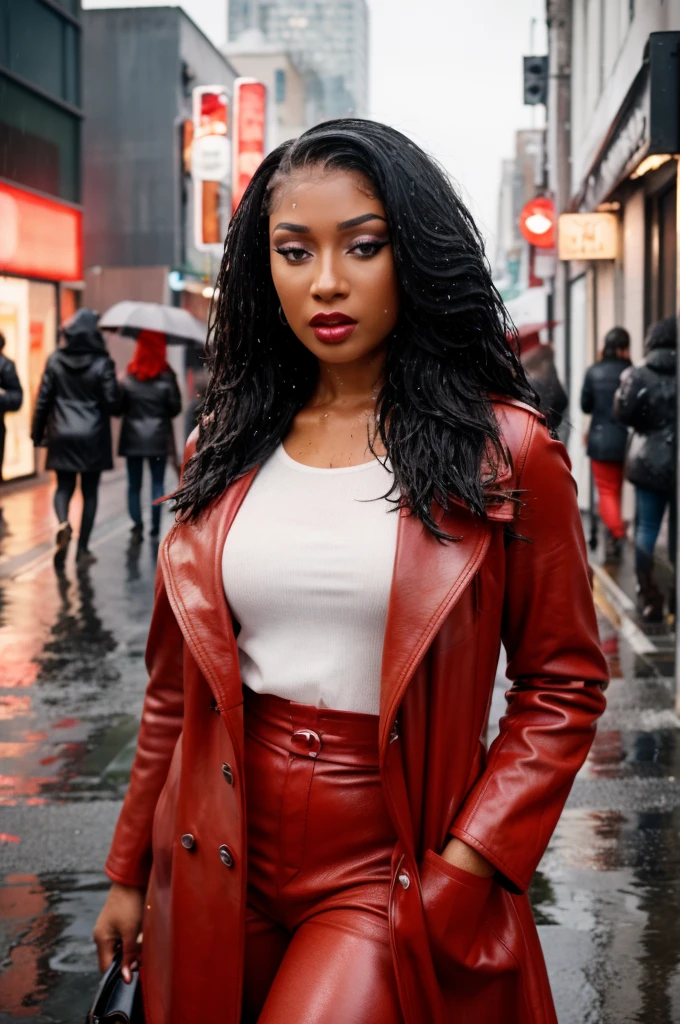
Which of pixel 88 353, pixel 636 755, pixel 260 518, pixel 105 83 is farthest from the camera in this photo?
pixel 105 83

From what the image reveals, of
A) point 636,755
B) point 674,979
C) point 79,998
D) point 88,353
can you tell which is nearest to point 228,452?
point 79,998

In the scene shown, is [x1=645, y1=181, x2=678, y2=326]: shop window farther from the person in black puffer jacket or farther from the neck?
the neck

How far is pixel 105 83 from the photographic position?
1375 inches

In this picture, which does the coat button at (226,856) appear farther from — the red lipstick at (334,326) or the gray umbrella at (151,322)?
the gray umbrella at (151,322)

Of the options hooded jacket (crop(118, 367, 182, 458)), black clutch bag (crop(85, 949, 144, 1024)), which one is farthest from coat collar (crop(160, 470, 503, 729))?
hooded jacket (crop(118, 367, 182, 458))

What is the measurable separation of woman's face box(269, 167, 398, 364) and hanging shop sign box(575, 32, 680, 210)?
4.37 m

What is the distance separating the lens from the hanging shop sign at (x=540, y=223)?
21.6 meters

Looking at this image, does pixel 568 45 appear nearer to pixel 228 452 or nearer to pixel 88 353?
pixel 88 353

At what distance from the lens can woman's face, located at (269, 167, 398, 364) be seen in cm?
208

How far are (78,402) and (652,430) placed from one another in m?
5.51

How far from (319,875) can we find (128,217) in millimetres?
34728

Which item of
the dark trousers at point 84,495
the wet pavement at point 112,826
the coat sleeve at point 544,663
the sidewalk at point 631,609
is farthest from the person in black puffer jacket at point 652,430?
the coat sleeve at point 544,663

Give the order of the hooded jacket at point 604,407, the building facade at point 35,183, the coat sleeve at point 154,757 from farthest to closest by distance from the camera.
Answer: the building facade at point 35,183, the hooded jacket at point 604,407, the coat sleeve at point 154,757

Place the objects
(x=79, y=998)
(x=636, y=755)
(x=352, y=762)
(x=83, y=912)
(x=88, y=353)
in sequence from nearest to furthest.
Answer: (x=352, y=762) → (x=79, y=998) → (x=83, y=912) → (x=636, y=755) → (x=88, y=353)
